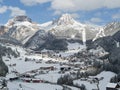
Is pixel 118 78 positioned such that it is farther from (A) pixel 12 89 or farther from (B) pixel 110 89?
(A) pixel 12 89

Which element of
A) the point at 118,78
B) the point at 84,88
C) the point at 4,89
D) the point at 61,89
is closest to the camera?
the point at 4,89

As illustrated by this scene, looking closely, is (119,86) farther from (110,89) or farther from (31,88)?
(31,88)

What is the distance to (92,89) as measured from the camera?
176625 mm

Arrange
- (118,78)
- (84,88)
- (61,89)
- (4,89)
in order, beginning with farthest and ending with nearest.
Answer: (118,78), (84,88), (61,89), (4,89)

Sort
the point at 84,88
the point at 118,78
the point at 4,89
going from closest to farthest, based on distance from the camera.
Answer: the point at 4,89 < the point at 84,88 < the point at 118,78

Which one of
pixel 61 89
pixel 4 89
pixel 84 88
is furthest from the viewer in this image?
pixel 84 88

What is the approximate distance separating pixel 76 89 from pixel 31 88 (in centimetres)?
2199

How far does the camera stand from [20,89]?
158 meters

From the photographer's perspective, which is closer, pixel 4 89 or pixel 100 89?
pixel 4 89

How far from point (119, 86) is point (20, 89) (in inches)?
1558

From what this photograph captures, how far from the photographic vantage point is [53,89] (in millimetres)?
171125

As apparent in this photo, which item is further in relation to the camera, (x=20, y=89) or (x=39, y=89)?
(x=39, y=89)

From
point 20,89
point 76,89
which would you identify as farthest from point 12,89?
point 76,89

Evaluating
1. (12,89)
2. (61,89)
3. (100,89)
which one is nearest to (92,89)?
(100,89)
